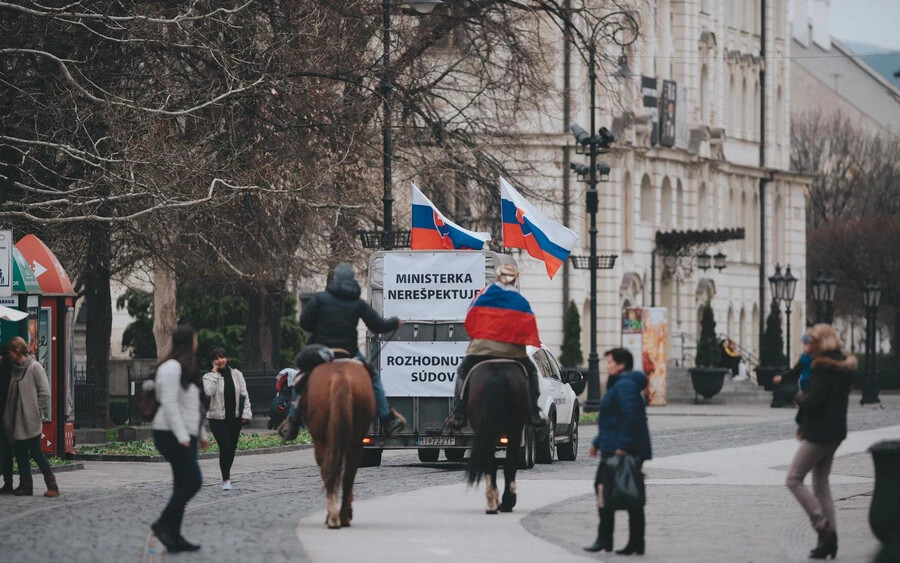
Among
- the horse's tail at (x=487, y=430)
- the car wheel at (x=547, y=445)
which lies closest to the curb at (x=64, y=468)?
the car wheel at (x=547, y=445)

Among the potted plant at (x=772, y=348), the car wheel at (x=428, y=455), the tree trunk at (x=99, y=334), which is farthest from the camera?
the potted plant at (x=772, y=348)

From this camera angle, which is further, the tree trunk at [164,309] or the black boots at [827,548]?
the tree trunk at [164,309]

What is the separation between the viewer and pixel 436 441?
960 inches

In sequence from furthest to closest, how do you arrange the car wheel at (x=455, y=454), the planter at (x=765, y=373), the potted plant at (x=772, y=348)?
the potted plant at (x=772, y=348), the planter at (x=765, y=373), the car wheel at (x=455, y=454)

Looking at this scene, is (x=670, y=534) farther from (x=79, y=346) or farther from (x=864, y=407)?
(x=79, y=346)

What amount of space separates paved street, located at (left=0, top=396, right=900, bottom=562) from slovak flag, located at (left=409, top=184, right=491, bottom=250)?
3421 millimetres

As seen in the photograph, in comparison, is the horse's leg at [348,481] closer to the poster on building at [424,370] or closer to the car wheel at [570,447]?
the poster on building at [424,370]

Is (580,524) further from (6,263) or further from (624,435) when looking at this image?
(6,263)

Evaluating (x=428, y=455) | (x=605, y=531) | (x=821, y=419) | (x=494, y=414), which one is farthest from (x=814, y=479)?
(x=428, y=455)

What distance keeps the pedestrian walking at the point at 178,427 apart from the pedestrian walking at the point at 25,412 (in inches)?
225

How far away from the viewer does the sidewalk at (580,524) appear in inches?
568

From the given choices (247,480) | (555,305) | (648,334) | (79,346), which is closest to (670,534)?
(247,480)

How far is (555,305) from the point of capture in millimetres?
66312

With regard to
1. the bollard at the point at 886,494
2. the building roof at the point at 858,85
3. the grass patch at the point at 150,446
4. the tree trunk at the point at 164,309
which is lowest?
the grass patch at the point at 150,446
